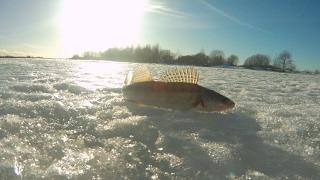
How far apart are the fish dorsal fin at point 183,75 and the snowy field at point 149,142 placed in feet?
1.64

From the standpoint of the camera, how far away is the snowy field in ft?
11.1

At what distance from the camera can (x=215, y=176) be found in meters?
3.33

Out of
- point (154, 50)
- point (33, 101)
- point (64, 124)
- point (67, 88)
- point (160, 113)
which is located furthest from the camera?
point (154, 50)

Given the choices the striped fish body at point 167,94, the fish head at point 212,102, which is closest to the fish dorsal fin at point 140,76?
the striped fish body at point 167,94

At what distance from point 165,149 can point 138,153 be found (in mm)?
305

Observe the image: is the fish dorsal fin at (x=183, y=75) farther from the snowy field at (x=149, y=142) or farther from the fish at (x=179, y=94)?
the snowy field at (x=149, y=142)

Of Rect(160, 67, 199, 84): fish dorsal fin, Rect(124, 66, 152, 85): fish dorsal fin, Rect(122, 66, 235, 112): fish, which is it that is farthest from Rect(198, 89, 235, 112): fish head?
Rect(124, 66, 152, 85): fish dorsal fin

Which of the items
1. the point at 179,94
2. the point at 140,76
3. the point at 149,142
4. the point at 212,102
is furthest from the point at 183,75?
the point at 149,142

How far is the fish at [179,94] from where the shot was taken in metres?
5.71

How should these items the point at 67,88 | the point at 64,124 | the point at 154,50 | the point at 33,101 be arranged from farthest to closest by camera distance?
the point at 154,50 → the point at 67,88 → the point at 33,101 → the point at 64,124

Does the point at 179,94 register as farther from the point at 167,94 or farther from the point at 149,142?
the point at 149,142

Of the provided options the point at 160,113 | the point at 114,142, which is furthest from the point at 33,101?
the point at 114,142

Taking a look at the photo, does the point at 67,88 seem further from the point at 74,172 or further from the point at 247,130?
the point at 74,172

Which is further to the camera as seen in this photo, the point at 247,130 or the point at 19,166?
the point at 247,130
